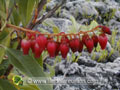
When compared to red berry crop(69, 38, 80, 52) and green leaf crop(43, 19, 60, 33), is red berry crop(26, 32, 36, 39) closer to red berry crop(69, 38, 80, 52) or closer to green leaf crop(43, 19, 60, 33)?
red berry crop(69, 38, 80, 52)

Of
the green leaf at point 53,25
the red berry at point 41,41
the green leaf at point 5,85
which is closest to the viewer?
the red berry at point 41,41

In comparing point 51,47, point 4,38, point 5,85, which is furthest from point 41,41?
point 5,85

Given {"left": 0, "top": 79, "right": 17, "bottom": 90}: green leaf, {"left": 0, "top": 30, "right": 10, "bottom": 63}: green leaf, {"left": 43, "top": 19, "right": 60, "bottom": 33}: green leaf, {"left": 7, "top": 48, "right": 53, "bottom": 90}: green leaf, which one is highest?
{"left": 0, "top": 30, "right": 10, "bottom": 63}: green leaf

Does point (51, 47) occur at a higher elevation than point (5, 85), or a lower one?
higher

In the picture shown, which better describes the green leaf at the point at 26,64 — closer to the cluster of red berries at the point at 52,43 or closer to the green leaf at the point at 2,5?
the cluster of red berries at the point at 52,43

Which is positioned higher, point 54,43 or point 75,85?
point 54,43

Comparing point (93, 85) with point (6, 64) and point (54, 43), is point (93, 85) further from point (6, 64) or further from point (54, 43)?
point (54, 43)

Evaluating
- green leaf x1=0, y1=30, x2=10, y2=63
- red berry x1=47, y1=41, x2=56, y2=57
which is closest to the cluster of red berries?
red berry x1=47, y1=41, x2=56, y2=57

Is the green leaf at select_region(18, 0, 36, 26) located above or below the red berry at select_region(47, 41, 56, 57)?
above

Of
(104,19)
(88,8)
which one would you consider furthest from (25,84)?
(104,19)

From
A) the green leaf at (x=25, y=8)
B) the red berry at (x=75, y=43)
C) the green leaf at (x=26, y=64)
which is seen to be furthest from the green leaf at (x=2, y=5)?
the red berry at (x=75, y=43)

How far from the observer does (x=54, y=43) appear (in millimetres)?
483

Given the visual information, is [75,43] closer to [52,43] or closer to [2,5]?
[52,43]

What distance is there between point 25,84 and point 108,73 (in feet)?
2.95
